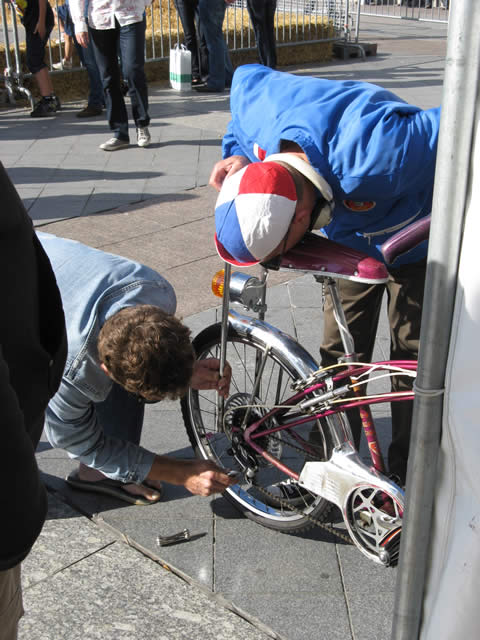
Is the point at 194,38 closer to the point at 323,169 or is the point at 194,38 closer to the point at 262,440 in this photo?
the point at 262,440

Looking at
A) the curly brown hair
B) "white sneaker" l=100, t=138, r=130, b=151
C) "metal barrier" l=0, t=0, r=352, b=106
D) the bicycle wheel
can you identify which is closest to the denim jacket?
the curly brown hair

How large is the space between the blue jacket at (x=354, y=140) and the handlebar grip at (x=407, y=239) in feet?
0.36

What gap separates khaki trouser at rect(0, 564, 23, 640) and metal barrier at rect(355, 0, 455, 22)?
18764 mm

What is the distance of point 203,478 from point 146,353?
0.57 m

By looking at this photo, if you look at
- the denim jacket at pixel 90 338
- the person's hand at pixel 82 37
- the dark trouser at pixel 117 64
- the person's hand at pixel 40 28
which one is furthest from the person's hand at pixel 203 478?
the person's hand at pixel 40 28

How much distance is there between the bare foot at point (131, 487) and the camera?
2.78 meters

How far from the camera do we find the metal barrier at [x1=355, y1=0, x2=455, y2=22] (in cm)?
1875

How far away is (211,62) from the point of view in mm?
9703

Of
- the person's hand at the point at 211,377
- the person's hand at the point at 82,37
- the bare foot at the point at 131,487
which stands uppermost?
the person's hand at the point at 82,37

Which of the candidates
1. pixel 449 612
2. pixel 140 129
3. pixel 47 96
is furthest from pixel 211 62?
pixel 449 612

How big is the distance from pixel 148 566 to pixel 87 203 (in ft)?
12.2

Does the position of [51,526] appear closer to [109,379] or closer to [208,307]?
[109,379]

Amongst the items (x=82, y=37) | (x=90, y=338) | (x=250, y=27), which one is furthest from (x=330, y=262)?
(x=250, y=27)

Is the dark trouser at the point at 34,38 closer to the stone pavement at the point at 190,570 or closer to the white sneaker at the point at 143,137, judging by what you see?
the white sneaker at the point at 143,137
